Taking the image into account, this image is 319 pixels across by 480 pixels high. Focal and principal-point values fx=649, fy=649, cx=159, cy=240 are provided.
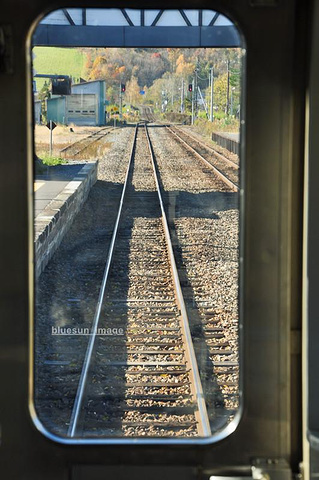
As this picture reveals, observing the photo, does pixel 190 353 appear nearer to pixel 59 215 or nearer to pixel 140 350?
pixel 140 350

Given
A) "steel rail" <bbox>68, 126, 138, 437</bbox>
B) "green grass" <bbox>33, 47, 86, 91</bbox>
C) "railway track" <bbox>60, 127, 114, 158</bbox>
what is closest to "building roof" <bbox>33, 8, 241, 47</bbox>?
"green grass" <bbox>33, 47, 86, 91</bbox>

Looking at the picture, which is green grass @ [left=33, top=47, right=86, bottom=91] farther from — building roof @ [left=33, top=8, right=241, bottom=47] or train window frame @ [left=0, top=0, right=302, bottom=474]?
train window frame @ [left=0, top=0, right=302, bottom=474]

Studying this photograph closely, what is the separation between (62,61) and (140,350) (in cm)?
286

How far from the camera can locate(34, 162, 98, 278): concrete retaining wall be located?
5.57 meters

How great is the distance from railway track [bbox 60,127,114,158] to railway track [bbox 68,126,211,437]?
0.77 feet

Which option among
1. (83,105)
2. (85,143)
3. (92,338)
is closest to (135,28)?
(83,105)

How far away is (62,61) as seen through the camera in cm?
269

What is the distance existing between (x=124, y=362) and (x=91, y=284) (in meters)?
1.69

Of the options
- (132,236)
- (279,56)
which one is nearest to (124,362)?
(132,236)

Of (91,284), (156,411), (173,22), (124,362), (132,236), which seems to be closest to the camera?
(173,22)

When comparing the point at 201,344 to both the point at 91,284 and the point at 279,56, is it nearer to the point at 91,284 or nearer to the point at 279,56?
the point at 91,284

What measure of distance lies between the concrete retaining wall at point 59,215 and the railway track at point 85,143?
1.10 meters

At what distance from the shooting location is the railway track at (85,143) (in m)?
3.13

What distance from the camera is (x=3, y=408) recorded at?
1761mm
